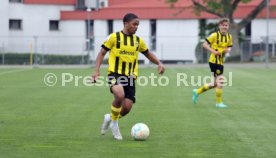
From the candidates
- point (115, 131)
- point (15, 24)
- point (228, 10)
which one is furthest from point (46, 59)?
point (115, 131)

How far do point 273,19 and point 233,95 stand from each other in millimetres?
40086

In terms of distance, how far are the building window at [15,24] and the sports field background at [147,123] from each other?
40923 mm

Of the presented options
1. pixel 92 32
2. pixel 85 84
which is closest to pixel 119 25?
pixel 92 32

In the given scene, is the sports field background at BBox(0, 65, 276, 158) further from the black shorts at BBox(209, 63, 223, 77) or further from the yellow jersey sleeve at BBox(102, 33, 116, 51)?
the yellow jersey sleeve at BBox(102, 33, 116, 51)

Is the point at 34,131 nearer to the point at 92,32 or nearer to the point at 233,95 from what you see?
the point at 233,95

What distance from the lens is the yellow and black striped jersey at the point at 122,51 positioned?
10.9 metres

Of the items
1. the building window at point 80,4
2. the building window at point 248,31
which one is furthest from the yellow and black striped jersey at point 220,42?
the building window at point 80,4

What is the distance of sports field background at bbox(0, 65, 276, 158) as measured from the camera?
31.4 feet

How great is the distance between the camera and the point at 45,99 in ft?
61.2

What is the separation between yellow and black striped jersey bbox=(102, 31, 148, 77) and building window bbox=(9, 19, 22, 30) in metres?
51.3

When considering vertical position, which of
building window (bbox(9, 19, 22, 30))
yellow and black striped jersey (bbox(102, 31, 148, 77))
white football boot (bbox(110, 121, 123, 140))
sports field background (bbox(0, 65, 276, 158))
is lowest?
sports field background (bbox(0, 65, 276, 158))

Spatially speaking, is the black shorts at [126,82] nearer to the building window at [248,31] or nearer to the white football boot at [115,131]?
the white football boot at [115,131]

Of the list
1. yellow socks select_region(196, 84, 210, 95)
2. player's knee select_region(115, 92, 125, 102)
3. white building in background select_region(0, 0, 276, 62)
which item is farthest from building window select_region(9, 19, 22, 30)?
player's knee select_region(115, 92, 125, 102)

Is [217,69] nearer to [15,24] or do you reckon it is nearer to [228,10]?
[228,10]
